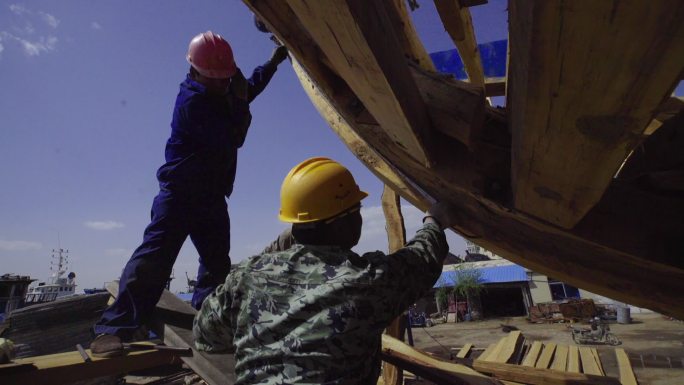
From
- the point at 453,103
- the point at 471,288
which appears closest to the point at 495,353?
the point at 453,103

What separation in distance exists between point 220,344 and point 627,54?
162cm

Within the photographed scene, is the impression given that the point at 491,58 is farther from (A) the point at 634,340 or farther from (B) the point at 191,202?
(A) the point at 634,340

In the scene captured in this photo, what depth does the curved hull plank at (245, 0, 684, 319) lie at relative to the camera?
1.41 metres

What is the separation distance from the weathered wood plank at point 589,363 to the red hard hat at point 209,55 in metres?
5.33

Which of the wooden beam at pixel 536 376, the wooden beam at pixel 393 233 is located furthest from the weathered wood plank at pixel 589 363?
the wooden beam at pixel 393 233

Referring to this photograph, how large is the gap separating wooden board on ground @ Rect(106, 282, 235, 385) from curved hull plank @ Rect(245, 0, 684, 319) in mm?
1399

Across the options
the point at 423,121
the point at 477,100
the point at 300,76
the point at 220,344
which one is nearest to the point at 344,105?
the point at 423,121

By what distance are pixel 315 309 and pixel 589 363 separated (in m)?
5.61

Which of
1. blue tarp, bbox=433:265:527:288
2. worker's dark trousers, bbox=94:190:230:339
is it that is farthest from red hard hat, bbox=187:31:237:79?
blue tarp, bbox=433:265:527:288

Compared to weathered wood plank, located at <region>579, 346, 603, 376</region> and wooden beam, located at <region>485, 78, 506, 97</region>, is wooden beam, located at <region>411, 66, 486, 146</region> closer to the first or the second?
wooden beam, located at <region>485, 78, 506, 97</region>

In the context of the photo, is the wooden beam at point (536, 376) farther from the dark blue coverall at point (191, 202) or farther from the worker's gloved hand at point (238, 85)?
the worker's gloved hand at point (238, 85)

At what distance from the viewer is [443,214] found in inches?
73.6

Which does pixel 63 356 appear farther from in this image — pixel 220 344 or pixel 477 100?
pixel 477 100

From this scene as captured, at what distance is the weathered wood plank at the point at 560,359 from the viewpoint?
462 centimetres
